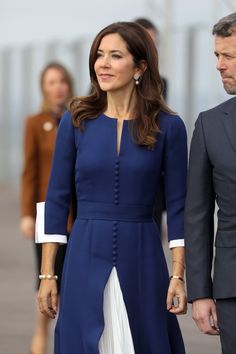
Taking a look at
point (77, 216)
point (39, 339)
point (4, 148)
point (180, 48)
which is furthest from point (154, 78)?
point (4, 148)

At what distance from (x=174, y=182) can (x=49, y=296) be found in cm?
67

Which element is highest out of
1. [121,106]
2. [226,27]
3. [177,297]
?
[226,27]

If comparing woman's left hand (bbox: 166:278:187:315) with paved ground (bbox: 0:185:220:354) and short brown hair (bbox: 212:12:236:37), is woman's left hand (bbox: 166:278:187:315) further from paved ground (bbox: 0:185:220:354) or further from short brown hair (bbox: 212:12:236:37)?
paved ground (bbox: 0:185:220:354)

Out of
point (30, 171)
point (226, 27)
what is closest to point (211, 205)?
point (226, 27)

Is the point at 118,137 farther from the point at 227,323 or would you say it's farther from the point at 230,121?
the point at 227,323

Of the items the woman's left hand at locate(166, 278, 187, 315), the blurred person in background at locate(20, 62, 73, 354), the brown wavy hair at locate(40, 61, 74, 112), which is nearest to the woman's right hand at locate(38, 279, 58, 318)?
the woman's left hand at locate(166, 278, 187, 315)

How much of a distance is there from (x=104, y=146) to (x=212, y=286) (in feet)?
2.65

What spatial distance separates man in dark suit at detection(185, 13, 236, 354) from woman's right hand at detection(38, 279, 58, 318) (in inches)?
28.6

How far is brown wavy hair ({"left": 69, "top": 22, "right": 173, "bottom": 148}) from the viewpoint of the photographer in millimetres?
6402

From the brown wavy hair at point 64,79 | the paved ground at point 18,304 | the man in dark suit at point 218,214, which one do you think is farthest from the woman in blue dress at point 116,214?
the paved ground at point 18,304

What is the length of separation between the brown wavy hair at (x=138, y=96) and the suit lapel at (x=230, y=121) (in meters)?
0.49

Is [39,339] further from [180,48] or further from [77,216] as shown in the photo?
[180,48]

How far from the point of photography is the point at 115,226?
20.9 feet

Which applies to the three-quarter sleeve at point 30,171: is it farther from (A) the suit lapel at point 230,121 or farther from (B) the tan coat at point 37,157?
(A) the suit lapel at point 230,121
